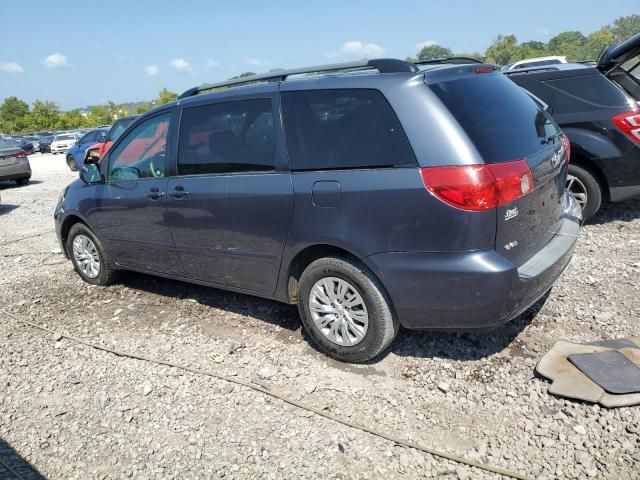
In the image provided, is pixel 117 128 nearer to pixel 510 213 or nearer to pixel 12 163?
pixel 12 163

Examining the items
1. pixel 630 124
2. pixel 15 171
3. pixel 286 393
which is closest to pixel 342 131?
pixel 286 393

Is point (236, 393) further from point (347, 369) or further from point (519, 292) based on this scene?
point (519, 292)

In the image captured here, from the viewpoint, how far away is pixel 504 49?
85.2 metres

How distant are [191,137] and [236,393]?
2044 mm

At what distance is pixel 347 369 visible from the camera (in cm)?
352

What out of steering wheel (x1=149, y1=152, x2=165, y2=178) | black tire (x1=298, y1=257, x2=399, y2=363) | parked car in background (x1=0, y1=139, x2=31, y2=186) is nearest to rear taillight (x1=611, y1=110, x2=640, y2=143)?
black tire (x1=298, y1=257, x2=399, y2=363)

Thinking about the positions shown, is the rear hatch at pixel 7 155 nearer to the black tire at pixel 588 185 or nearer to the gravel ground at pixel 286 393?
the gravel ground at pixel 286 393

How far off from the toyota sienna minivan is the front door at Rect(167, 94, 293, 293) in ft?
0.04

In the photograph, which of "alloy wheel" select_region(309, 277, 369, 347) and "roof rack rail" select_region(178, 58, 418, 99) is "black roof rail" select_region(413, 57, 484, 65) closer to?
"roof rack rail" select_region(178, 58, 418, 99)

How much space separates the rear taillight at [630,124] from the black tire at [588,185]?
538mm

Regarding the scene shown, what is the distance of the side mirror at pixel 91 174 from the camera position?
500cm

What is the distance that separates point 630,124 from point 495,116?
10.5 ft

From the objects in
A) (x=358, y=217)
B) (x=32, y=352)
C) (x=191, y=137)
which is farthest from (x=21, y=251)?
(x=358, y=217)

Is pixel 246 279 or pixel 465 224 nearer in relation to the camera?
pixel 465 224
